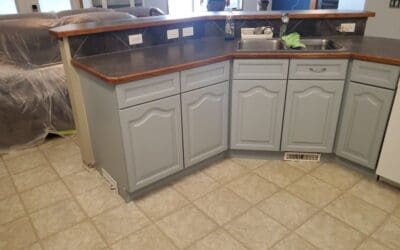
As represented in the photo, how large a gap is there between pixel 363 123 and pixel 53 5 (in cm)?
485

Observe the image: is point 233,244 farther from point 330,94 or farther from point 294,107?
point 330,94

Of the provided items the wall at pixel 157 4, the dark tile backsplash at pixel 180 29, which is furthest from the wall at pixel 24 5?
the dark tile backsplash at pixel 180 29

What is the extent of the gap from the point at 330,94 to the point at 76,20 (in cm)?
257

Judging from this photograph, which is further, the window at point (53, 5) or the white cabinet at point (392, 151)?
the window at point (53, 5)

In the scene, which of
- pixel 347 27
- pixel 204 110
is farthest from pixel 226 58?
pixel 347 27

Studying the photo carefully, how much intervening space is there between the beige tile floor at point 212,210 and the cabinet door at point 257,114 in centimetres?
18

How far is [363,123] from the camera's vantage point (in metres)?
2.10

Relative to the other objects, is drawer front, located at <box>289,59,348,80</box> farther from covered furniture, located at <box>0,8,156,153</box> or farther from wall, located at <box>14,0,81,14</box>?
wall, located at <box>14,0,81,14</box>

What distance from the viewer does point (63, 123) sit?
2836mm

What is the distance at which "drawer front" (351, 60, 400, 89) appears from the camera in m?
1.87

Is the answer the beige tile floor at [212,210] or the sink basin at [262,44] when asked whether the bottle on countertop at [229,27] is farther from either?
the beige tile floor at [212,210]

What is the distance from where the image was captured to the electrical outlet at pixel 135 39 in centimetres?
222

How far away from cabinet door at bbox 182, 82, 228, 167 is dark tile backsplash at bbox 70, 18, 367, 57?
62cm

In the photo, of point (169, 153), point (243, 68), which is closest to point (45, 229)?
point (169, 153)
